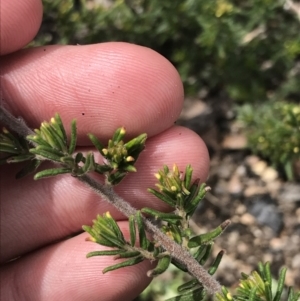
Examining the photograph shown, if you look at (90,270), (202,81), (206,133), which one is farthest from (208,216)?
(90,270)

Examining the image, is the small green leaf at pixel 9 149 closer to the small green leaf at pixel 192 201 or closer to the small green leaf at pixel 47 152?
the small green leaf at pixel 47 152

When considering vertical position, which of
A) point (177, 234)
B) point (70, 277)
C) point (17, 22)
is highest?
point (17, 22)

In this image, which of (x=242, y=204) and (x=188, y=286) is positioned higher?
(x=188, y=286)

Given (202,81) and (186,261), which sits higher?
(186,261)

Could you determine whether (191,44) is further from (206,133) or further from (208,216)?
(208,216)

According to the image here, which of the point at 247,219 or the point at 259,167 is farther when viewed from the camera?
the point at 259,167

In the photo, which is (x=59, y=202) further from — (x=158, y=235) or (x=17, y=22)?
Answer: (x=17, y=22)

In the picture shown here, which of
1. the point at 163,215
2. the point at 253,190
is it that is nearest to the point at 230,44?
the point at 253,190

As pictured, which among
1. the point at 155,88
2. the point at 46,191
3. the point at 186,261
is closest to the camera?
the point at 186,261
